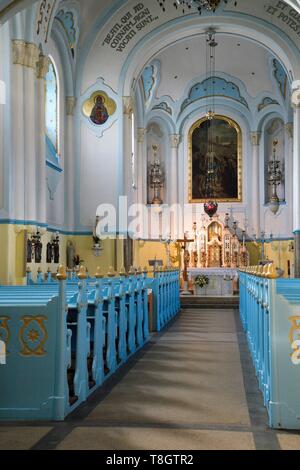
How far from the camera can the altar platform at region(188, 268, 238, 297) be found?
800 inches

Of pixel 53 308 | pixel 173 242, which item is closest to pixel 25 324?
pixel 53 308

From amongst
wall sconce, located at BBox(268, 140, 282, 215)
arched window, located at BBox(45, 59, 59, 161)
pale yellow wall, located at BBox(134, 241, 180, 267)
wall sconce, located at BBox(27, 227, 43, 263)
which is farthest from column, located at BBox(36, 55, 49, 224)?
wall sconce, located at BBox(268, 140, 282, 215)

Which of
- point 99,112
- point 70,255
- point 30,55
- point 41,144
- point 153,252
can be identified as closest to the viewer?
point 30,55

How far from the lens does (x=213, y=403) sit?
557 cm

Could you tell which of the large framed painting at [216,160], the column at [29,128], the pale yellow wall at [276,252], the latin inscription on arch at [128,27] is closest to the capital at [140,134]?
the large framed painting at [216,160]

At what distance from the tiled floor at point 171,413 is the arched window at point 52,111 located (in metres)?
10.1

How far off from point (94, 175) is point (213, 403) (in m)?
14.3

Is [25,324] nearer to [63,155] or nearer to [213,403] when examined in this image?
[213,403]

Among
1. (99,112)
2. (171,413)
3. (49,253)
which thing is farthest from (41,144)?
(171,413)

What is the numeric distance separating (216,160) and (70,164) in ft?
28.8

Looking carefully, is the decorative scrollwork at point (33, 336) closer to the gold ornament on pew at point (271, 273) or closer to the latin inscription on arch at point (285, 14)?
the gold ornament on pew at point (271, 273)

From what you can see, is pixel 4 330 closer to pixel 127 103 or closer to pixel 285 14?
pixel 127 103

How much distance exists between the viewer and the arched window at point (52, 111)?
Result: 1720 cm

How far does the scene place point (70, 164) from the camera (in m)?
18.7
